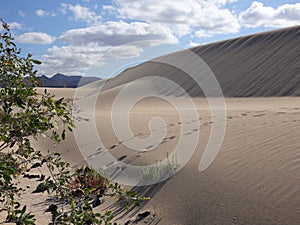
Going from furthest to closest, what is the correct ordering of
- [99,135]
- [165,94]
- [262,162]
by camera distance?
[165,94], [99,135], [262,162]

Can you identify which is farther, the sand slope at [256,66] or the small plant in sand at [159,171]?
the sand slope at [256,66]

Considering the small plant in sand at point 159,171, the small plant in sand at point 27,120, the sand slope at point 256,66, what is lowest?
the small plant in sand at point 159,171

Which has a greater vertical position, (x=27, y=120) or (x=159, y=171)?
(x=27, y=120)

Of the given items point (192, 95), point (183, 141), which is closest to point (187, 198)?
point (183, 141)

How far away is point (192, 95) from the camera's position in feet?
92.6

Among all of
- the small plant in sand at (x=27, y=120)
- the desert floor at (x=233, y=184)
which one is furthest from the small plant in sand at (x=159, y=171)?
the small plant in sand at (x=27, y=120)

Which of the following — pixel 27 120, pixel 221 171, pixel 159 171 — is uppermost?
pixel 27 120

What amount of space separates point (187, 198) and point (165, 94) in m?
27.1

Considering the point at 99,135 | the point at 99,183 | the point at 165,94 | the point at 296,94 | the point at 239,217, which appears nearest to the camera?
the point at 239,217

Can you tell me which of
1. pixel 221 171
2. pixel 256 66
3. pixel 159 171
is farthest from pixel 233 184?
pixel 256 66

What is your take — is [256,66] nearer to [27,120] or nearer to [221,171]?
[221,171]

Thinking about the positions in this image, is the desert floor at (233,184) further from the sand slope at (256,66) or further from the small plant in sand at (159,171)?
the sand slope at (256,66)

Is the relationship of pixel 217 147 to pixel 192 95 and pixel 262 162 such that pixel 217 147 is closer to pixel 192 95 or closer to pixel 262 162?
pixel 262 162

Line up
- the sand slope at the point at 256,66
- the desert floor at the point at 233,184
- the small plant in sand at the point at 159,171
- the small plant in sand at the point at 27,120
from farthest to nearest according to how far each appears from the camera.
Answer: the sand slope at the point at 256,66 → the small plant in sand at the point at 159,171 → the desert floor at the point at 233,184 → the small plant in sand at the point at 27,120
